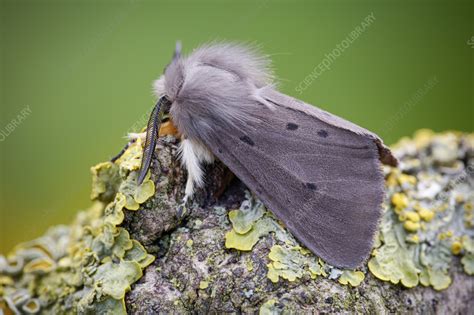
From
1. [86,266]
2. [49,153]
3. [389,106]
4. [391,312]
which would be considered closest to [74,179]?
[49,153]

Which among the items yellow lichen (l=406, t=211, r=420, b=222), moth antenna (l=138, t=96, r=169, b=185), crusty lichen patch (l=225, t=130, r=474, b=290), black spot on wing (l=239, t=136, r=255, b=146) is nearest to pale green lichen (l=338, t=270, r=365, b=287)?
crusty lichen patch (l=225, t=130, r=474, b=290)

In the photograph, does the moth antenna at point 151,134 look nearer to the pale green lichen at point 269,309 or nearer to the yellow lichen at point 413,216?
the pale green lichen at point 269,309

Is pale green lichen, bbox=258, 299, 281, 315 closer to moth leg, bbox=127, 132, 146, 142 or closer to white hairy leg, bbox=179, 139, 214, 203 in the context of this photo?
white hairy leg, bbox=179, 139, 214, 203

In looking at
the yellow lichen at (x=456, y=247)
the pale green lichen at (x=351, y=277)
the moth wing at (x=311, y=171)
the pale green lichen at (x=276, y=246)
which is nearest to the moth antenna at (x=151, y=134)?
the moth wing at (x=311, y=171)

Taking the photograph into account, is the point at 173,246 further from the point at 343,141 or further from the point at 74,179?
the point at 74,179

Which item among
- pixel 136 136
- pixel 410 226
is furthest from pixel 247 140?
pixel 410 226
